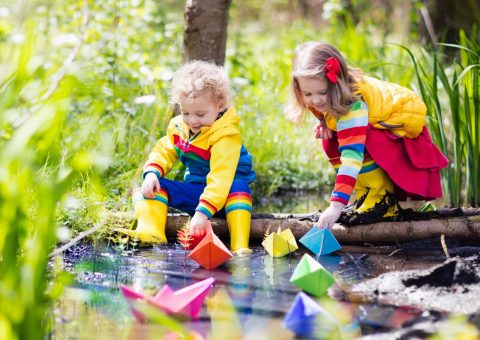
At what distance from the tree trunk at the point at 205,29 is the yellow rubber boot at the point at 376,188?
57.8 inches

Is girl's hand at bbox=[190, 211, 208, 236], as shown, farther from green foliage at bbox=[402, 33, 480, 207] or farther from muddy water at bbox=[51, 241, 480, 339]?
green foliage at bbox=[402, 33, 480, 207]

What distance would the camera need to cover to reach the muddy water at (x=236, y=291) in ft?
7.79

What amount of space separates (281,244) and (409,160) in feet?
2.83

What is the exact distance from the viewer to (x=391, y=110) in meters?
3.67

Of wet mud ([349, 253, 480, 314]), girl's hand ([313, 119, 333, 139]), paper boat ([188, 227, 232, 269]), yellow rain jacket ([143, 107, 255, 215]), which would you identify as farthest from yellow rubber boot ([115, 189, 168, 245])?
wet mud ([349, 253, 480, 314])

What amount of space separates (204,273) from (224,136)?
35.7 inches

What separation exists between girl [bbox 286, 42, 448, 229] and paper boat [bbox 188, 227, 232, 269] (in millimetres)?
581

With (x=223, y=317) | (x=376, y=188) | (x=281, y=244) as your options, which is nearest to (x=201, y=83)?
(x=281, y=244)

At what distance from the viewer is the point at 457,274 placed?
2701 millimetres

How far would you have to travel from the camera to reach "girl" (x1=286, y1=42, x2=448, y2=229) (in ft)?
11.5

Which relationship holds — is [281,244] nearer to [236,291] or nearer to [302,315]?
[236,291]

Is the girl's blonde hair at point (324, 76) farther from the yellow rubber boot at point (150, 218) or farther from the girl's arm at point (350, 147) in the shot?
the yellow rubber boot at point (150, 218)

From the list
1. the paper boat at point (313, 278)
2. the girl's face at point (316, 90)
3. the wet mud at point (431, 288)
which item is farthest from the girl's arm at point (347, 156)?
the paper boat at point (313, 278)

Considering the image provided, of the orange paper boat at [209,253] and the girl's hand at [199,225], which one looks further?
the girl's hand at [199,225]
